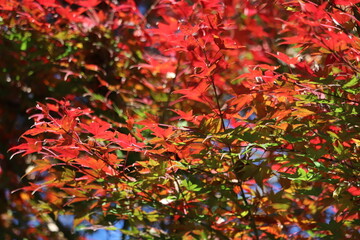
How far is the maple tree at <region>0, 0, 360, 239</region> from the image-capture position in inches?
44.3

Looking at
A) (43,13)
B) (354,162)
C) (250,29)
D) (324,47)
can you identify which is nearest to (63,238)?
(43,13)

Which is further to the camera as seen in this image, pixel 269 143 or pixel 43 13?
pixel 43 13

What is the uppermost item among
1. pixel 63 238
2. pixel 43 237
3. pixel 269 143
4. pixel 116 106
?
pixel 269 143

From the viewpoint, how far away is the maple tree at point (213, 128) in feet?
3.69

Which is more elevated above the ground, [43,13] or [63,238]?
[43,13]

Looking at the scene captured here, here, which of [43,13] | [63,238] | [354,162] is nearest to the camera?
[354,162]

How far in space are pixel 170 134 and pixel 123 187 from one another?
1.11 ft

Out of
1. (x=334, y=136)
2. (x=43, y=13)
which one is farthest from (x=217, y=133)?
(x=43, y=13)

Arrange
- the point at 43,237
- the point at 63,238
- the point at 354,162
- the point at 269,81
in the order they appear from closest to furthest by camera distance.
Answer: the point at 269,81 → the point at 354,162 → the point at 63,238 → the point at 43,237

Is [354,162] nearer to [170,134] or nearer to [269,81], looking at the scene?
[269,81]

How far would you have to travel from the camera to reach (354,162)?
1.26m

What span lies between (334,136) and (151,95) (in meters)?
1.27

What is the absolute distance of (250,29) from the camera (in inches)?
64.2

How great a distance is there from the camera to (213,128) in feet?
3.82
